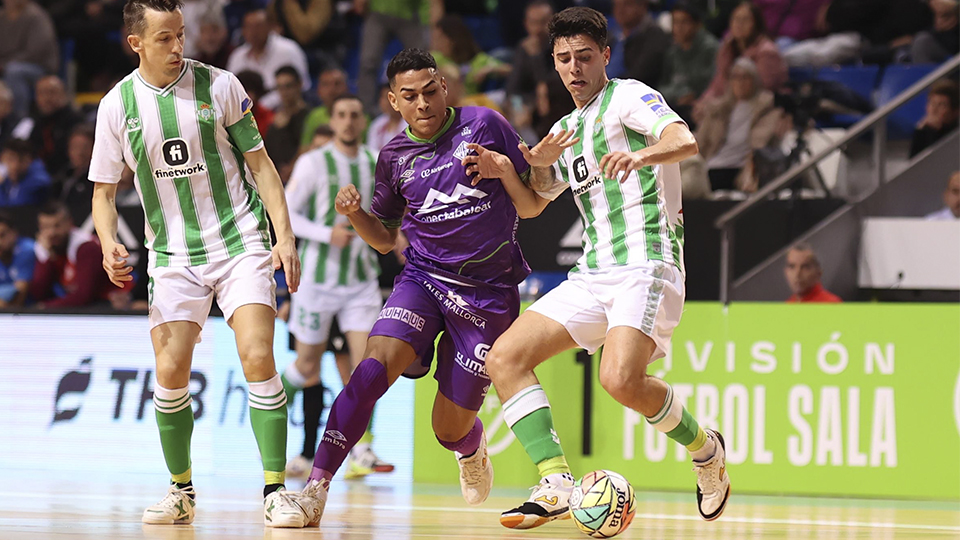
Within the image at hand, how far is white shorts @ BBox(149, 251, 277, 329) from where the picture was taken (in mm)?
4863

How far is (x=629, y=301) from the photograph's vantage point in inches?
185

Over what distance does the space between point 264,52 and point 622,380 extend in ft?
27.3

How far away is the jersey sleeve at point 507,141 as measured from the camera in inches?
204

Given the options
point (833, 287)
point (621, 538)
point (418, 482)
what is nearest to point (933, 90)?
point (833, 287)

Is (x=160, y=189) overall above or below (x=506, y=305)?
above

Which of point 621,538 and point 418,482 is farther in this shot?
point 418,482

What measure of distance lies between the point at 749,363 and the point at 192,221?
3920 millimetres

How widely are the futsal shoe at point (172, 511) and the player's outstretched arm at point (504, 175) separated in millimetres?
1822

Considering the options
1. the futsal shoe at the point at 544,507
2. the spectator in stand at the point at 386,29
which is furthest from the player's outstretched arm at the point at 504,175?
the spectator in stand at the point at 386,29

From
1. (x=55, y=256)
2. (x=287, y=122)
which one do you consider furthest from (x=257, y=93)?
(x=55, y=256)

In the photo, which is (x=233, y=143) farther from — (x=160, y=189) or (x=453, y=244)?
(x=453, y=244)

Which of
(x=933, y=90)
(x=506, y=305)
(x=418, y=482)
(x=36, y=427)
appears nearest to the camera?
(x=506, y=305)

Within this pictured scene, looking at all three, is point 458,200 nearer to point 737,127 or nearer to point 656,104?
point 656,104

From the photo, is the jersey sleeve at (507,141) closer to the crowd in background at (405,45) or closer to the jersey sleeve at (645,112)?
the jersey sleeve at (645,112)
